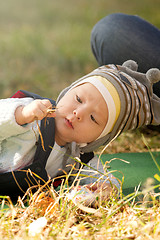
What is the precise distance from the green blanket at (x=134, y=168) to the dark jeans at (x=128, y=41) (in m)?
0.28

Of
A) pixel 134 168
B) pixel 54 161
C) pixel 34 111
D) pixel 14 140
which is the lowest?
pixel 134 168

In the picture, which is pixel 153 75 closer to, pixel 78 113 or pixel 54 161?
pixel 78 113

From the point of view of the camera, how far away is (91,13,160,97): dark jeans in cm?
127

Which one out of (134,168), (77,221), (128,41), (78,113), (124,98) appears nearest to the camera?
(77,221)

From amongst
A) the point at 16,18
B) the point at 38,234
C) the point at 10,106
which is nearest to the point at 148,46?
the point at 10,106

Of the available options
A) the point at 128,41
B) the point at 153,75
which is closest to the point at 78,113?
the point at 153,75

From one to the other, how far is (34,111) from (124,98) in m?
0.33

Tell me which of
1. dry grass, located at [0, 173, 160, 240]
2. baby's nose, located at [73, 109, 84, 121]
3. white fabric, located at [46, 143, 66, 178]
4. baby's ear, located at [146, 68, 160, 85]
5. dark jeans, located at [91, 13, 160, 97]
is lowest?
white fabric, located at [46, 143, 66, 178]

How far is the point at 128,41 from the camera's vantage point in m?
1.31

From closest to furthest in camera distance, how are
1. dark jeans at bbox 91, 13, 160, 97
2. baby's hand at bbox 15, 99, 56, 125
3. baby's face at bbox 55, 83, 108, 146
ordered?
baby's hand at bbox 15, 99, 56, 125 → baby's face at bbox 55, 83, 108, 146 → dark jeans at bbox 91, 13, 160, 97

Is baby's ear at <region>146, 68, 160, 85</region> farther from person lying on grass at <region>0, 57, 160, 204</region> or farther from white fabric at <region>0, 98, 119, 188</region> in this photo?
white fabric at <region>0, 98, 119, 188</region>

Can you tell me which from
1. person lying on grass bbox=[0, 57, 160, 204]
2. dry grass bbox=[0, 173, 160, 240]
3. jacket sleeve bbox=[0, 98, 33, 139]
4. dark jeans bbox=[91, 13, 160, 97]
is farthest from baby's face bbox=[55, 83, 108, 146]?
dark jeans bbox=[91, 13, 160, 97]

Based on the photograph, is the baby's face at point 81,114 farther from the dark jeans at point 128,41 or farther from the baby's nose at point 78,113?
the dark jeans at point 128,41

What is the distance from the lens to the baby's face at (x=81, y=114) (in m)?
0.91
